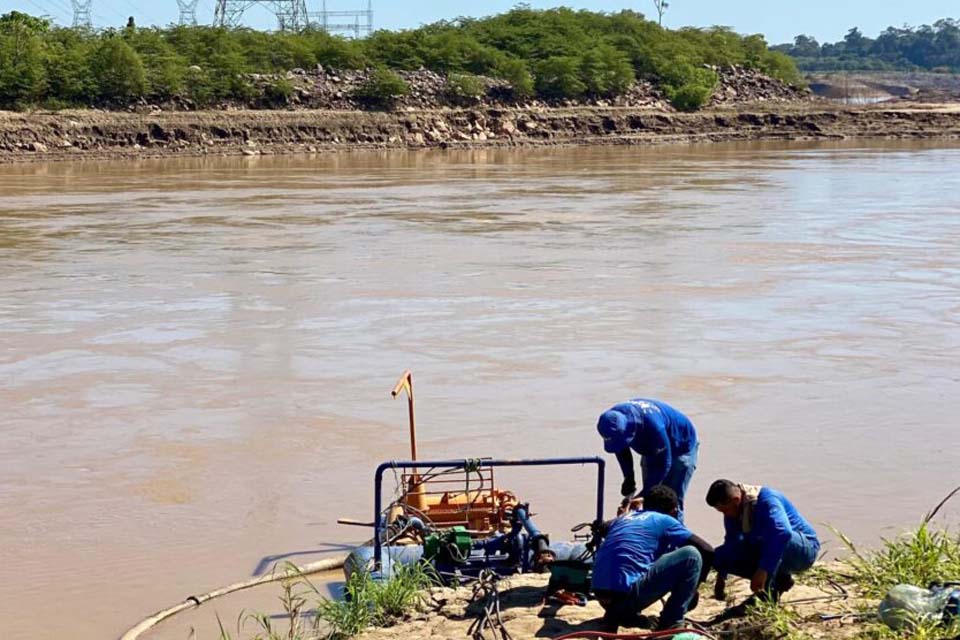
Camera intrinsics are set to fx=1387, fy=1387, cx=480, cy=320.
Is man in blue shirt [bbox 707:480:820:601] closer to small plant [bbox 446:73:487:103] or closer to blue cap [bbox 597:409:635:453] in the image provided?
blue cap [bbox 597:409:635:453]

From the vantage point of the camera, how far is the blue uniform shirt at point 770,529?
675 cm

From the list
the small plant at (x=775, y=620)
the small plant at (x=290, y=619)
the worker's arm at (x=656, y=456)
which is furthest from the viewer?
the worker's arm at (x=656, y=456)

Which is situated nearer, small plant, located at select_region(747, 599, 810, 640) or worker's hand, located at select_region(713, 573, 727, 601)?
small plant, located at select_region(747, 599, 810, 640)

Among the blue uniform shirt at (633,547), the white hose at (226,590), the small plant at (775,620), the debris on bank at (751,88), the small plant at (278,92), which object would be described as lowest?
the white hose at (226,590)

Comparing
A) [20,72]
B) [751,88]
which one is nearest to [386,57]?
[20,72]

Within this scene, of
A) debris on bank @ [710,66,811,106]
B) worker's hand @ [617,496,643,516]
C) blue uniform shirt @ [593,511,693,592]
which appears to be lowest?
worker's hand @ [617,496,643,516]

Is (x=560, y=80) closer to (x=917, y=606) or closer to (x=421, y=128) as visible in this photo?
(x=421, y=128)

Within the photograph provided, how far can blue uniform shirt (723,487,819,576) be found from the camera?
675 centimetres

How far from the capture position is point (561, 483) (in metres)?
10.7

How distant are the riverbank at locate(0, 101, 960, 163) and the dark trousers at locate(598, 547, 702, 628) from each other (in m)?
48.2

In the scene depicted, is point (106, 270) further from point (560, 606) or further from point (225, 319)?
point (560, 606)

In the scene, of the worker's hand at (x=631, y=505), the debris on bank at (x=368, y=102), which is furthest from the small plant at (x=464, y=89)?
the worker's hand at (x=631, y=505)

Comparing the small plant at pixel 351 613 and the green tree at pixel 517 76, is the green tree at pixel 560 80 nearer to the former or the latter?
the green tree at pixel 517 76

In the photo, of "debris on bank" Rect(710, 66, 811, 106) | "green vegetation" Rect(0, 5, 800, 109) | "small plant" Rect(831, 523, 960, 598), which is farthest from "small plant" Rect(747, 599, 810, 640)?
"debris on bank" Rect(710, 66, 811, 106)
